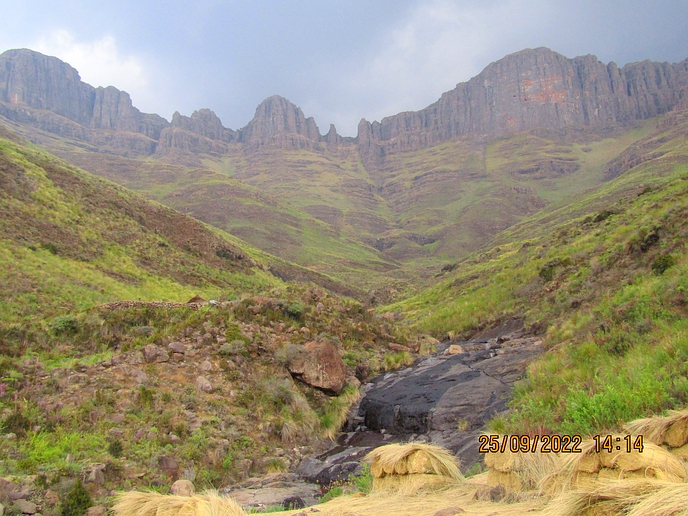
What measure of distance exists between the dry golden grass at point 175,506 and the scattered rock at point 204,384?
638cm

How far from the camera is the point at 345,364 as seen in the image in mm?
15484

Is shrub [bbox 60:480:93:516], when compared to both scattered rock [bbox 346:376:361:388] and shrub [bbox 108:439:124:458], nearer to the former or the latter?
shrub [bbox 108:439:124:458]

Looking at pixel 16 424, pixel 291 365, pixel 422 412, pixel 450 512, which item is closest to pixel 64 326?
pixel 16 424

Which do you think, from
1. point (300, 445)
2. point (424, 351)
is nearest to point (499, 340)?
point (424, 351)

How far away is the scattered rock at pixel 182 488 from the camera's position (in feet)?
23.2

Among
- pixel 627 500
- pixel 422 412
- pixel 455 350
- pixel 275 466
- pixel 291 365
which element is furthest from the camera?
pixel 455 350

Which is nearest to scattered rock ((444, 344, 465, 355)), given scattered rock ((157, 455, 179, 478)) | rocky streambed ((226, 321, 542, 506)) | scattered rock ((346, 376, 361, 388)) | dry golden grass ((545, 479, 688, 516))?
rocky streambed ((226, 321, 542, 506))

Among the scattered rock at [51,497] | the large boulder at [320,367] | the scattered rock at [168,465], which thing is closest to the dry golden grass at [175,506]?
the scattered rock at [51,497]

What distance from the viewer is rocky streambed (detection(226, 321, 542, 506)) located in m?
8.30

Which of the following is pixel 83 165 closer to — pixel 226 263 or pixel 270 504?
pixel 226 263

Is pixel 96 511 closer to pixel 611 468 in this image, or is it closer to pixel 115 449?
pixel 115 449

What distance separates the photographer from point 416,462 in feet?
17.5

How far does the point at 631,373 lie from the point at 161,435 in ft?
28.8

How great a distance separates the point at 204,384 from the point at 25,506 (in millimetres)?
5118
